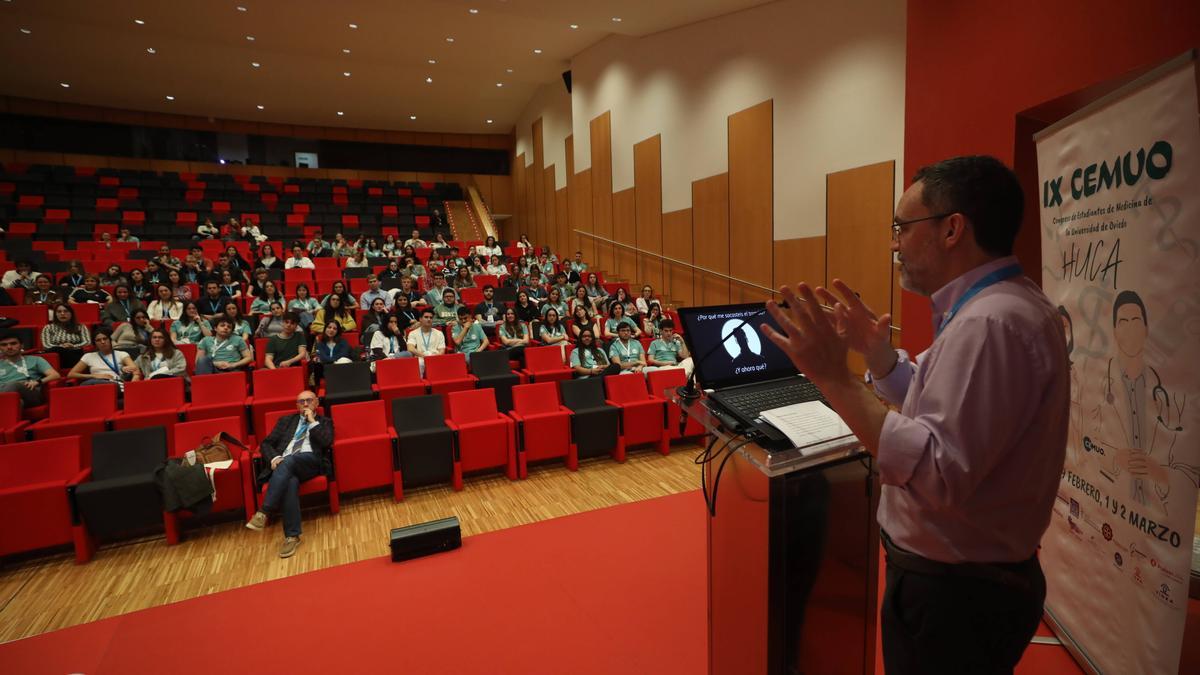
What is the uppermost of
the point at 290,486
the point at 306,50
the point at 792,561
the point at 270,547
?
the point at 306,50

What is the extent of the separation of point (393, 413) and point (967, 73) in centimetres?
407

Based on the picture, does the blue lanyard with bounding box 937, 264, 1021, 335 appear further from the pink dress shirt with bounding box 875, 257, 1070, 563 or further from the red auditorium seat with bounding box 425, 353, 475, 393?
the red auditorium seat with bounding box 425, 353, 475, 393

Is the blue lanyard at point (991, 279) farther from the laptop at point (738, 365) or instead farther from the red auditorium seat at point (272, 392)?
the red auditorium seat at point (272, 392)

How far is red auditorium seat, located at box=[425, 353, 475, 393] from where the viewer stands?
5156mm

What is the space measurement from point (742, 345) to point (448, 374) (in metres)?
4.18

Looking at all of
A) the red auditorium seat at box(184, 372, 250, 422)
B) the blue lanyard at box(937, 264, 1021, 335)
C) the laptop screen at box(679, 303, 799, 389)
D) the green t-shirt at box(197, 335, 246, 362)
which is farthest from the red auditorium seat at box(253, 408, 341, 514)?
the blue lanyard at box(937, 264, 1021, 335)

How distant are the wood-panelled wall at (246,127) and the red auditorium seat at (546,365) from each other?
42.7 ft

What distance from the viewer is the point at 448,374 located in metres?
5.36

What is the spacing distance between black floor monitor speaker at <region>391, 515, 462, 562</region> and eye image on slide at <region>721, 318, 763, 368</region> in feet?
6.98

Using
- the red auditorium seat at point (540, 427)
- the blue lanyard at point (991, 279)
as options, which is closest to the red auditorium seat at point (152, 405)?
the red auditorium seat at point (540, 427)

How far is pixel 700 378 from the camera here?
5.00ft

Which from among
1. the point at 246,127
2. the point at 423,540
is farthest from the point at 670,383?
the point at 246,127

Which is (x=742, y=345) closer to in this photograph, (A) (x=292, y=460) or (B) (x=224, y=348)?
(A) (x=292, y=460)

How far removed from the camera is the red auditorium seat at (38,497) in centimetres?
320
